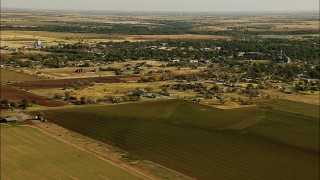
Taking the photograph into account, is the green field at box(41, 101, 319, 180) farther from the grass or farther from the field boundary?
the grass

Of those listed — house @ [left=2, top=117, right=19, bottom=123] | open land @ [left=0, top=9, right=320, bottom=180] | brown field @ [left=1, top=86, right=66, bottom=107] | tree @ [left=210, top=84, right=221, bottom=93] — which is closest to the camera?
open land @ [left=0, top=9, right=320, bottom=180]

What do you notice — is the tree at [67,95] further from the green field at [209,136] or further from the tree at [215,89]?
the tree at [215,89]

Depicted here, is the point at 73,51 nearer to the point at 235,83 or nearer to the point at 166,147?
the point at 235,83

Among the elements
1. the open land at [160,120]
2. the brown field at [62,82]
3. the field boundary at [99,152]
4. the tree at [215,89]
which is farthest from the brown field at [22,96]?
the tree at [215,89]

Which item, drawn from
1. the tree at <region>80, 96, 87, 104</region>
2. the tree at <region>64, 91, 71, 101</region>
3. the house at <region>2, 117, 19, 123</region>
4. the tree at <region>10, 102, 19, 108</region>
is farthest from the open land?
the house at <region>2, 117, 19, 123</region>

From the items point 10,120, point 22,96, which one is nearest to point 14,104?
point 22,96

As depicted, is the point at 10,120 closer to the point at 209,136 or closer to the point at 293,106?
the point at 209,136

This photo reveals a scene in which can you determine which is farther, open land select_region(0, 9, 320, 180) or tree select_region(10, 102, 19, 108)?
tree select_region(10, 102, 19, 108)
